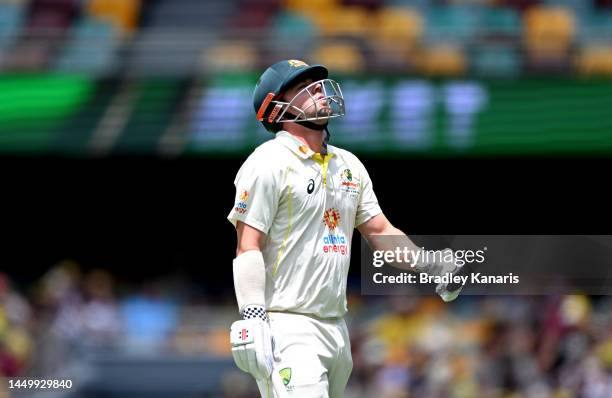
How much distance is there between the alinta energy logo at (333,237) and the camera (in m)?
4.29

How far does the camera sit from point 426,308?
923cm

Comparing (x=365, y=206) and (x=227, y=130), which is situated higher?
(x=365, y=206)

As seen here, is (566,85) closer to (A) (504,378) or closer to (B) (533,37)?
(B) (533,37)

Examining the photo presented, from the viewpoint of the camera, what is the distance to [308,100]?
4.38m

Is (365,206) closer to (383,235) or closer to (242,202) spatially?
(383,235)

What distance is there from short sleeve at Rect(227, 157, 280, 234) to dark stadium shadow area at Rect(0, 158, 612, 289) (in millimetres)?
6514

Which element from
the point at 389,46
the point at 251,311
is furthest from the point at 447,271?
the point at 389,46

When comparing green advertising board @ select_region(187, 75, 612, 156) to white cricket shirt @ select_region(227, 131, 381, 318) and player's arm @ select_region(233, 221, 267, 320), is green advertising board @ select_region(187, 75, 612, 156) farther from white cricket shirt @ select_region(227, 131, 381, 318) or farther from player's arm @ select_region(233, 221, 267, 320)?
player's arm @ select_region(233, 221, 267, 320)

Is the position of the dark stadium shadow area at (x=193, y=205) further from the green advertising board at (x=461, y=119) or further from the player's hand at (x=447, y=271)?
the player's hand at (x=447, y=271)

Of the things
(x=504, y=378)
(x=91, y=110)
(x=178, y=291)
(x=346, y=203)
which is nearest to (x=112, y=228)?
(x=178, y=291)

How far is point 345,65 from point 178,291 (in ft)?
10.2

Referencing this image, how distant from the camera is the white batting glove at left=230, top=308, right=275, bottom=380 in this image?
3.94 meters

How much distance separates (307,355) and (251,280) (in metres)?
0.34
